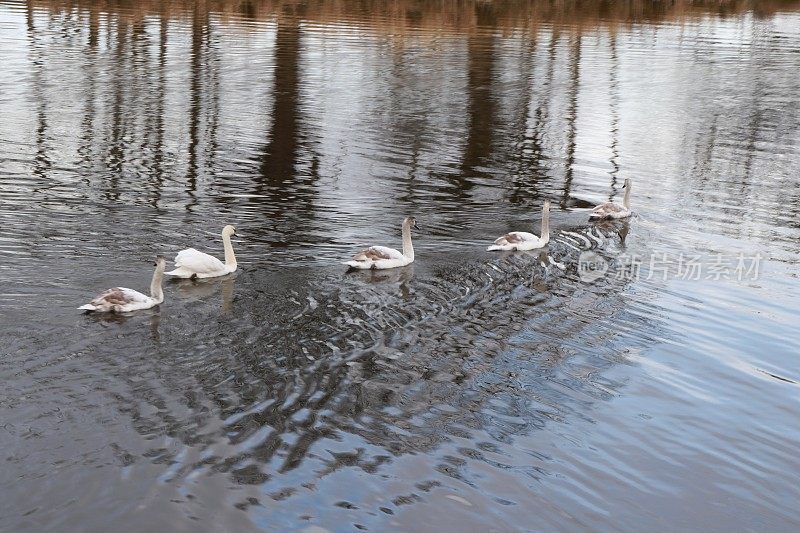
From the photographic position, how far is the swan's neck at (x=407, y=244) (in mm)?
16016

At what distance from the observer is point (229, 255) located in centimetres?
1505

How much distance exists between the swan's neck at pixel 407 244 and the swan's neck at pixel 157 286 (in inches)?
156

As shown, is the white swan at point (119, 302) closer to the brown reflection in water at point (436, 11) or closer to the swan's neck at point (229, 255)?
the swan's neck at point (229, 255)

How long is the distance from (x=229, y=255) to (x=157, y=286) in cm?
177

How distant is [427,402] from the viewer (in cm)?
1101

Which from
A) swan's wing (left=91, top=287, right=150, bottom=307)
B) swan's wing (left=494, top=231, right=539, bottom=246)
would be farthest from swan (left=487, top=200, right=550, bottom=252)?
swan's wing (left=91, top=287, right=150, bottom=307)

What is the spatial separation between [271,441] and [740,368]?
594 centimetres

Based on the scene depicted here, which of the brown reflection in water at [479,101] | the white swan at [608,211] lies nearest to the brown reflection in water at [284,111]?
the brown reflection in water at [479,101]

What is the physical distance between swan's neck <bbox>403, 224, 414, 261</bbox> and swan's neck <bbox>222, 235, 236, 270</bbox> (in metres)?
2.58

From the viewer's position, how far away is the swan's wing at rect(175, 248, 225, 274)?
14.5 m

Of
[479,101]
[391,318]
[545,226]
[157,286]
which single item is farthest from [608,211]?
[479,101]

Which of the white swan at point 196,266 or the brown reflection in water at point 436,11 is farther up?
the brown reflection in water at point 436,11

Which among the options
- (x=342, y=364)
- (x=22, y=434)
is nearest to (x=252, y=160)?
(x=342, y=364)

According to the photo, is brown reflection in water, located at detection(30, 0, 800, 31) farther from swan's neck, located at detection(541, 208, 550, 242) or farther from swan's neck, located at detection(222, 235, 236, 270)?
swan's neck, located at detection(222, 235, 236, 270)
